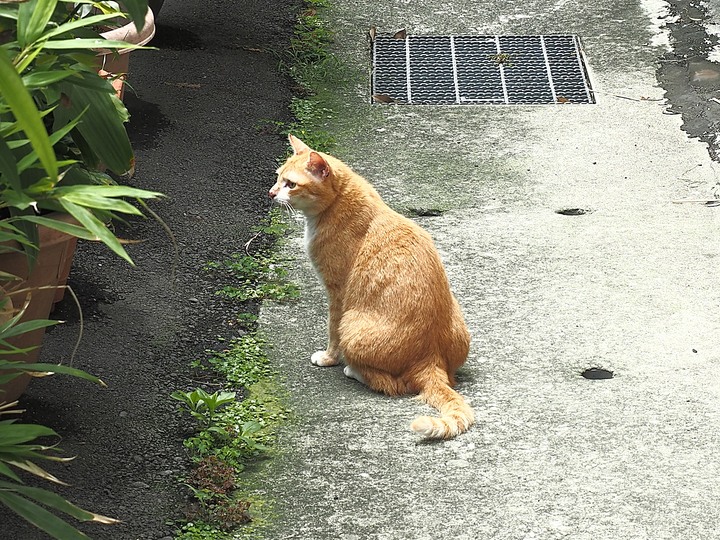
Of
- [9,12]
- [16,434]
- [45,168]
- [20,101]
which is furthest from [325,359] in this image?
[20,101]

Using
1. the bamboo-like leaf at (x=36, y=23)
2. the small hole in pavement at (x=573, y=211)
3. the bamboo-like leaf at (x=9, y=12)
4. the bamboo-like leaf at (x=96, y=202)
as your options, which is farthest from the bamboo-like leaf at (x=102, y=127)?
the small hole in pavement at (x=573, y=211)

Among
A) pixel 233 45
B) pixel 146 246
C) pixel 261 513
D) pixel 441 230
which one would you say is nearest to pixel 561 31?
pixel 233 45

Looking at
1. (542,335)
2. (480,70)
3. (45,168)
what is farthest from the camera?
(480,70)

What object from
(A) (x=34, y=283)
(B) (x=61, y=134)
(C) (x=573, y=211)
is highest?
(B) (x=61, y=134)

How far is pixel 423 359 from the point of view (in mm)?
3484

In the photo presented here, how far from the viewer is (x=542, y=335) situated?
12.5 ft

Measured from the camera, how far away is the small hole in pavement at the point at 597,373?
358cm

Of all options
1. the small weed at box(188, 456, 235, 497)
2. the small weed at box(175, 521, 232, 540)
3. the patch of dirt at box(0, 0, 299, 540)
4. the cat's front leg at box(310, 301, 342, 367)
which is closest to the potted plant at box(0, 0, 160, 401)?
the patch of dirt at box(0, 0, 299, 540)

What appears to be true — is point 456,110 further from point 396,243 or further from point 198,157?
point 396,243

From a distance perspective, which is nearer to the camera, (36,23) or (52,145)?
(36,23)

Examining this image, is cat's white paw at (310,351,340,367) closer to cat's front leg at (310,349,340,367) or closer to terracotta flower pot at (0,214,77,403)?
cat's front leg at (310,349,340,367)

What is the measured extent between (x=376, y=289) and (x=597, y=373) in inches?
32.8

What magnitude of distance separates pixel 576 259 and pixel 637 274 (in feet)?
0.85

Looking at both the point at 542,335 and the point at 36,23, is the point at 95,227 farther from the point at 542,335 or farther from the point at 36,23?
the point at 542,335
